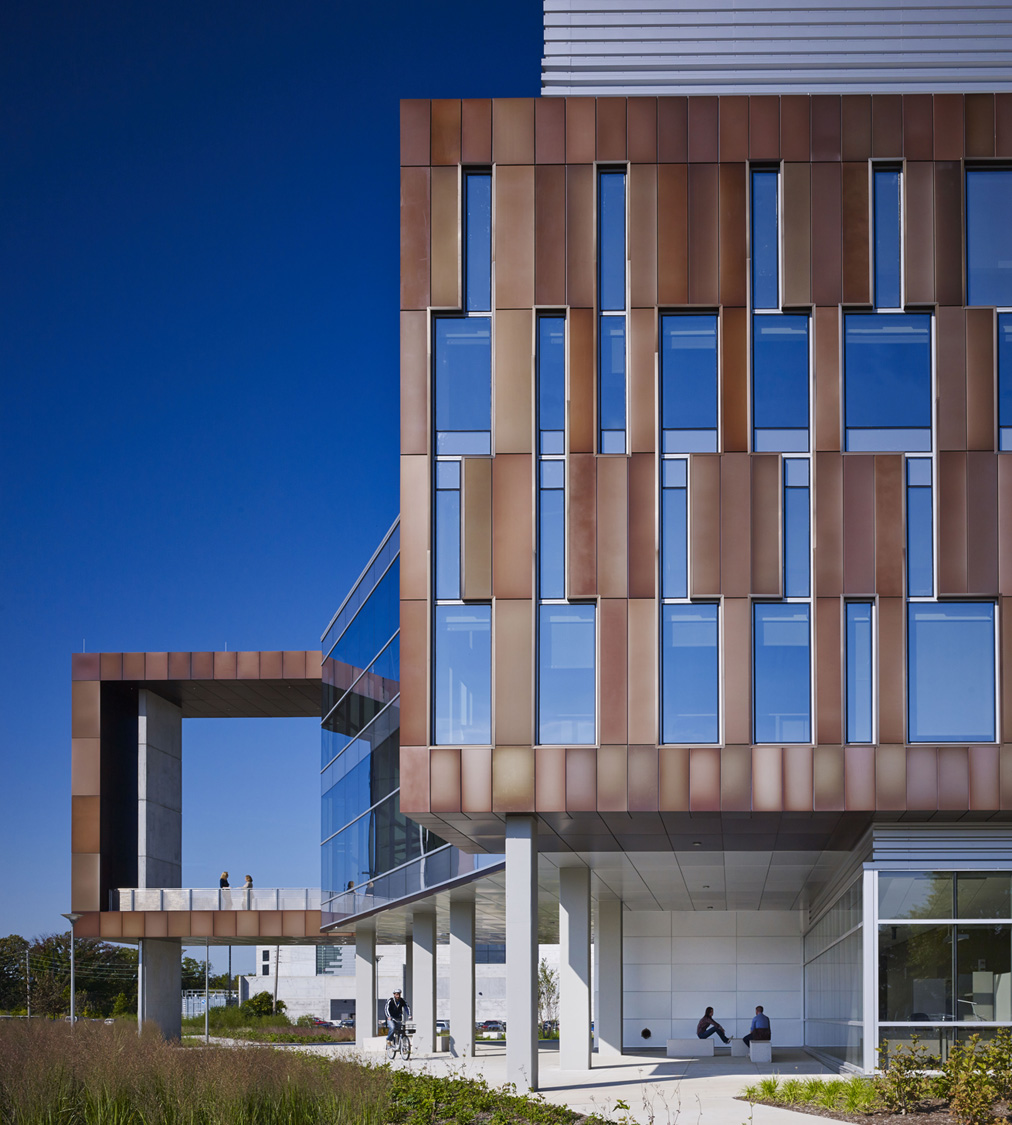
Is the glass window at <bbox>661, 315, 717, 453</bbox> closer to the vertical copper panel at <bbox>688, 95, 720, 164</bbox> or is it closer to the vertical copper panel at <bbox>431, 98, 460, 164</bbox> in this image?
the vertical copper panel at <bbox>688, 95, 720, 164</bbox>

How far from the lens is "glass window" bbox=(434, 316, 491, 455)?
70.6 ft

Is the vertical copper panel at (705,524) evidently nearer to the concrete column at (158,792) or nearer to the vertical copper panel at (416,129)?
the vertical copper panel at (416,129)

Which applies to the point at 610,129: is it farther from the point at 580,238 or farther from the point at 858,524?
the point at 858,524

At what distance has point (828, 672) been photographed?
66.3 feet

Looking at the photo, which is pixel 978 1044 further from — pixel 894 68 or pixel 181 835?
pixel 181 835

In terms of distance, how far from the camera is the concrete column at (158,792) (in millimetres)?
48531

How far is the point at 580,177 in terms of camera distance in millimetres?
21562

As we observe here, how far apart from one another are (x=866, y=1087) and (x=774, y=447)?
9447 mm

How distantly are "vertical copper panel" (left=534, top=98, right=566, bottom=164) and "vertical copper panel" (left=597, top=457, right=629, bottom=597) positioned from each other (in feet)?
16.6

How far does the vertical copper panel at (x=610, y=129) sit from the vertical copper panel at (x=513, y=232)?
1.23m

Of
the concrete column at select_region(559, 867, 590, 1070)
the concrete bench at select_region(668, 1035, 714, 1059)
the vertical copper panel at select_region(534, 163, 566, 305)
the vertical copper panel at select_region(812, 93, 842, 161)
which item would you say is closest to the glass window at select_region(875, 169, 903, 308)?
the vertical copper panel at select_region(812, 93, 842, 161)

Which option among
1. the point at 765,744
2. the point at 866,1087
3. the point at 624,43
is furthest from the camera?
the point at 624,43

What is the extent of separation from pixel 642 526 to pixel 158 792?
33936 mm

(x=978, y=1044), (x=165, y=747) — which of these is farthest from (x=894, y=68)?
(x=165, y=747)
